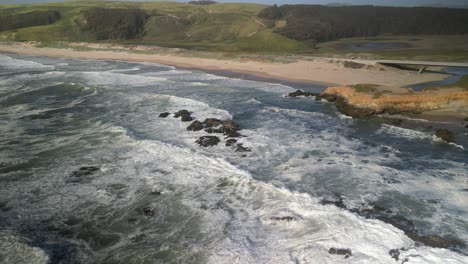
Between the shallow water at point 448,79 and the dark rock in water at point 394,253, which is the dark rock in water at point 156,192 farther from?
the shallow water at point 448,79

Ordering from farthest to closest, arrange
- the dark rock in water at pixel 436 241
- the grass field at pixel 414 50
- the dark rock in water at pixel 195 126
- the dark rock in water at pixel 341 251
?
the grass field at pixel 414 50
the dark rock in water at pixel 195 126
the dark rock in water at pixel 436 241
the dark rock in water at pixel 341 251

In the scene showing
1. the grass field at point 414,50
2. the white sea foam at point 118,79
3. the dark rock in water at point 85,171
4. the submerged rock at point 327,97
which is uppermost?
→ the grass field at point 414,50

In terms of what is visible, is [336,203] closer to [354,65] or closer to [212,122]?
[212,122]

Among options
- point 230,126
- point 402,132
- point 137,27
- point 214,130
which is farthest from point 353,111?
point 137,27

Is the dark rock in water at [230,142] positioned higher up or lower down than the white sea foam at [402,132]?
higher up

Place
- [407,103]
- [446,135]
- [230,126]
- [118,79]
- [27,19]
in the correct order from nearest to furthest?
[446,135]
[230,126]
[407,103]
[118,79]
[27,19]

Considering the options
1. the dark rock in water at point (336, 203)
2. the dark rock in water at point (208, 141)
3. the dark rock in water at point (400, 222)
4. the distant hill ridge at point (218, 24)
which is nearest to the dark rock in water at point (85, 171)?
the dark rock in water at point (208, 141)
